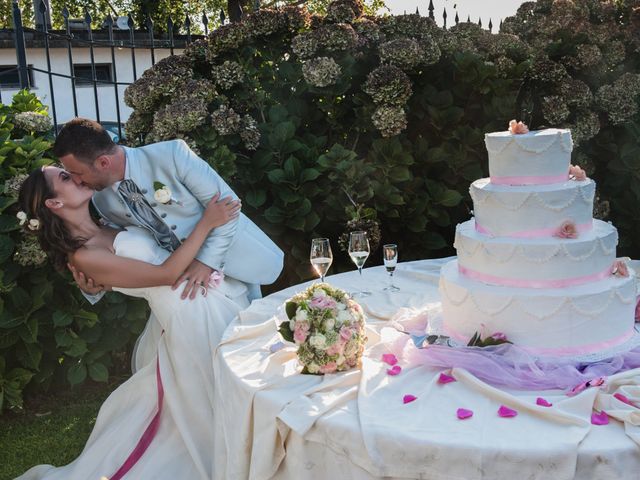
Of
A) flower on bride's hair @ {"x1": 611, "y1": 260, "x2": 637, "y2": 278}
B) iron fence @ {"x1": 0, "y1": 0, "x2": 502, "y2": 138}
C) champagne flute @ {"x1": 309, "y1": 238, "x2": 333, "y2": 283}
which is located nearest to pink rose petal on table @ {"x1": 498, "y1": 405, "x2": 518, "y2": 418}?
flower on bride's hair @ {"x1": 611, "y1": 260, "x2": 637, "y2": 278}

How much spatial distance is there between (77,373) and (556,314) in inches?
Answer: 138

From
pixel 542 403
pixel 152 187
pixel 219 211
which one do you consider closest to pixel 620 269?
pixel 542 403

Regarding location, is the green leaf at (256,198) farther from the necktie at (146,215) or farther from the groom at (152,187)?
the necktie at (146,215)

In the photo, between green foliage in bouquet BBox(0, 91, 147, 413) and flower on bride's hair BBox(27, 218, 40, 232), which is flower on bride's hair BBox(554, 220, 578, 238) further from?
green foliage in bouquet BBox(0, 91, 147, 413)

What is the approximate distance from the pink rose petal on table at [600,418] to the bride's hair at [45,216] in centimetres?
254

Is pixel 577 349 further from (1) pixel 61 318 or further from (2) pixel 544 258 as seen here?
(1) pixel 61 318

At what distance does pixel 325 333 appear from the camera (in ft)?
7.99

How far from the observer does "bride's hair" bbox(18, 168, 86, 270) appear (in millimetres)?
3473

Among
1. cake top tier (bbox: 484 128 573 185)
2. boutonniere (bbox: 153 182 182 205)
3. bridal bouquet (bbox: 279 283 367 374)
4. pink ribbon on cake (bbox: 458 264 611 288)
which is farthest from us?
boutonniere (bbox: 153 182 182 205)

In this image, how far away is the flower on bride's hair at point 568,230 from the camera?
8.43 ft

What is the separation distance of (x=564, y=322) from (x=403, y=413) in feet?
2.42

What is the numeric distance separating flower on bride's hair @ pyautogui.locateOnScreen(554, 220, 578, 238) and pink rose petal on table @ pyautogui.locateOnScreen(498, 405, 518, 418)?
30.2 inches

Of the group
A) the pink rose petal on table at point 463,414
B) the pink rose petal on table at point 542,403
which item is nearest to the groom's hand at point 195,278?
the pink rose petal on table at point 463,414

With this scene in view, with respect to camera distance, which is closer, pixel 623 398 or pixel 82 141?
pixel 623 398
